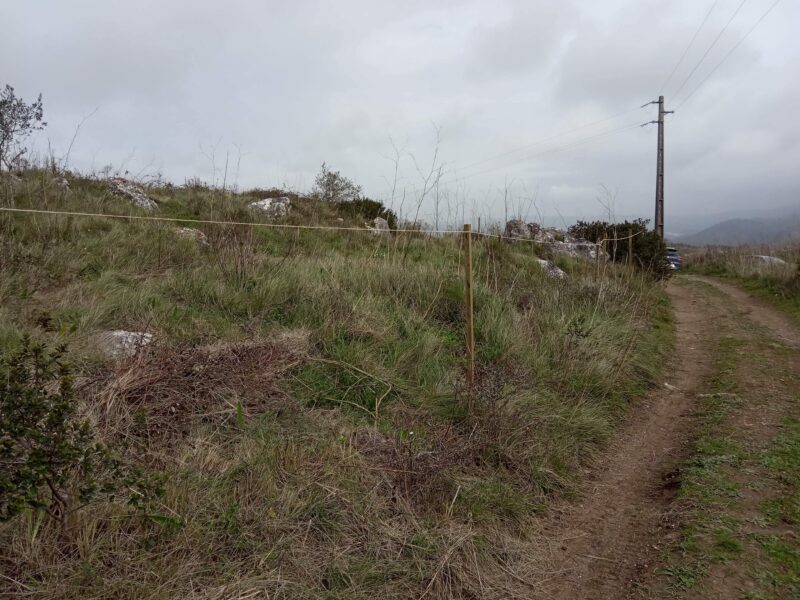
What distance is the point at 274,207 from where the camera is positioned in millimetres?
10961

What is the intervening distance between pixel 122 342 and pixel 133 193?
23.1ft

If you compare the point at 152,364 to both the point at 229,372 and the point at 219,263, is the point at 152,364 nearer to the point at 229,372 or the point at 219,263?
the point at 229,372

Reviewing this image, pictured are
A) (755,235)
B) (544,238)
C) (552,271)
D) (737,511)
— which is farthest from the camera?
(755,235)

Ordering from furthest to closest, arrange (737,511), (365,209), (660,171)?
(660,171) → (365,209) → (737,511)

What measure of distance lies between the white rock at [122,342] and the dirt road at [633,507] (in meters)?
3.05

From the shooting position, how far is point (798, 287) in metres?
11.4

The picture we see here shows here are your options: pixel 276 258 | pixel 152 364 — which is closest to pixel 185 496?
pixel 152 364

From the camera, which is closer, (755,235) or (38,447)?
(38,447)

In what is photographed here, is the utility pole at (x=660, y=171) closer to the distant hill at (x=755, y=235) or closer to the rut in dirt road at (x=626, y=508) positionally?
the distant hill at (x=755, y=235)

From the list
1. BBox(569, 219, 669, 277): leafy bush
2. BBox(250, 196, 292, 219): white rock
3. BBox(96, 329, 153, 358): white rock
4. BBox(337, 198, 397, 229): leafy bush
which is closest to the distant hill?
BBox(569, 219, 669, 277): leafy bush

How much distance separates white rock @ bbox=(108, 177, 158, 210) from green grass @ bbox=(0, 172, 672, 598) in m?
1.88

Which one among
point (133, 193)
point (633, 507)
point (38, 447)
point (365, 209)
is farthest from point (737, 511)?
point (365, 209)

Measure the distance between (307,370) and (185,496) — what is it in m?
1.69

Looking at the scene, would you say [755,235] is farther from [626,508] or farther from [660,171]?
[626,508]
